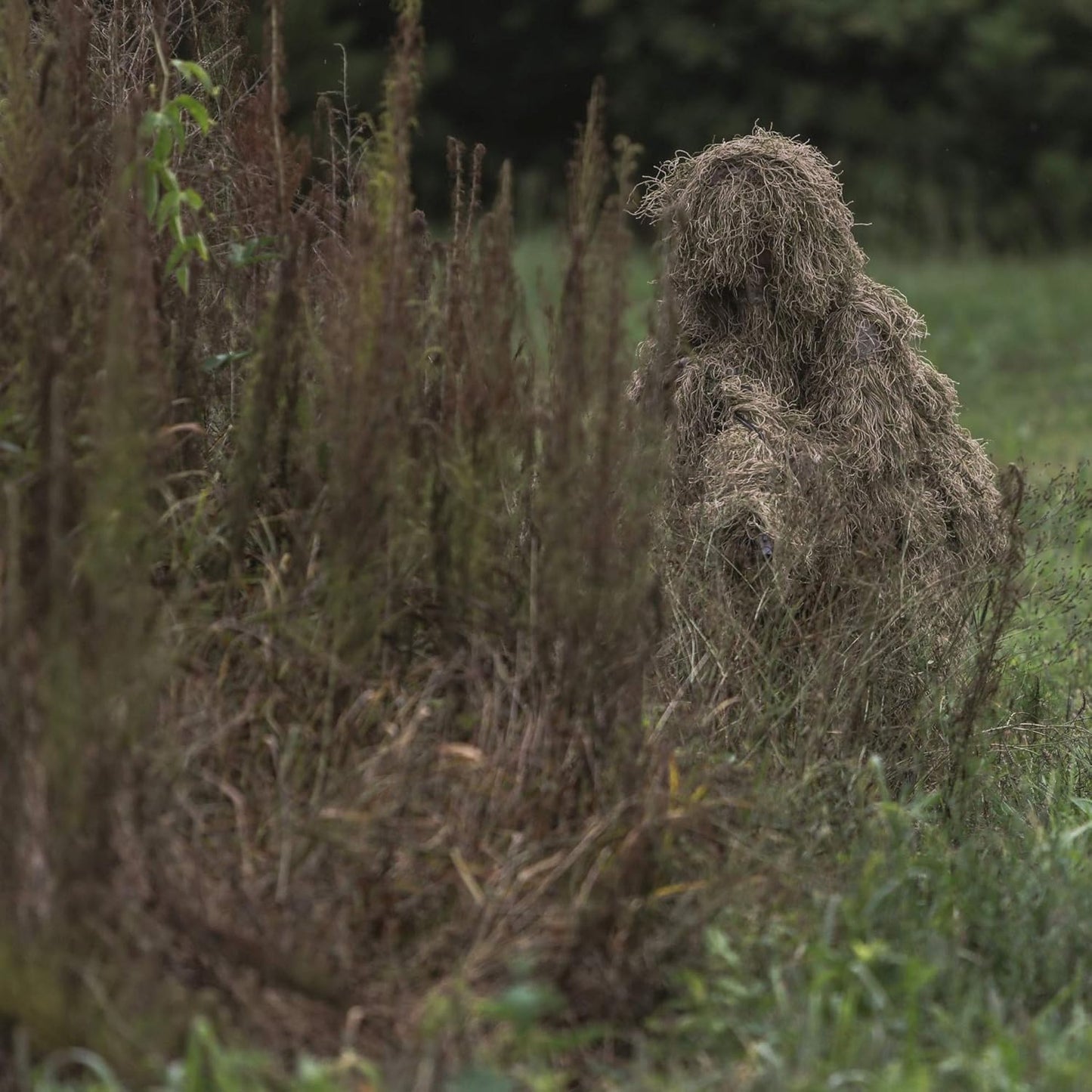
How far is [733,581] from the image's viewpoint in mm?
3811

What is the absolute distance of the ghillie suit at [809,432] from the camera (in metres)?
3.75

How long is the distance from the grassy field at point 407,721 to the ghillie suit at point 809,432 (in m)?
0.12

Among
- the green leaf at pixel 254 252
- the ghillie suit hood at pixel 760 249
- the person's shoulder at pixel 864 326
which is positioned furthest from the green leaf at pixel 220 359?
the person's shoulder at pixel 864 326

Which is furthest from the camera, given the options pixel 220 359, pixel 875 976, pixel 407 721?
pixel 220 359

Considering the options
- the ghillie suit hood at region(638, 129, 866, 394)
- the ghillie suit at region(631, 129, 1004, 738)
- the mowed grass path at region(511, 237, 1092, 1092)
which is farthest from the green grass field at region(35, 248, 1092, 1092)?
the ghillie suit hood at region(638, 129, 866, 394)

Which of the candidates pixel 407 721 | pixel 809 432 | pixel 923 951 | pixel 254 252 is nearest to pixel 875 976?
pixel 923 951

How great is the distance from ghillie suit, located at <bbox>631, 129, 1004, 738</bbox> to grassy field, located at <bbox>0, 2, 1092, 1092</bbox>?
123mm

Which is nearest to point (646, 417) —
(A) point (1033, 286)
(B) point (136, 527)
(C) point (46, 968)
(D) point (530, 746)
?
(D) point (530, 746)

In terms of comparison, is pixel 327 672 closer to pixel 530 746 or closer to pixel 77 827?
pixel 530 746

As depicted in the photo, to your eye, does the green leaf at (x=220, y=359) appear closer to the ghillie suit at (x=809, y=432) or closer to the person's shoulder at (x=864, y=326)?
the ghillie suit at (x=809, y=432)

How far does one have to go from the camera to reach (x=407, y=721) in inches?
122

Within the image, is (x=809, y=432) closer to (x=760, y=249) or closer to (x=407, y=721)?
(x=760, y=249)

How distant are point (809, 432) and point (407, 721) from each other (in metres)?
1.38

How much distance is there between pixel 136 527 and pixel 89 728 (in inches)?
17.3
